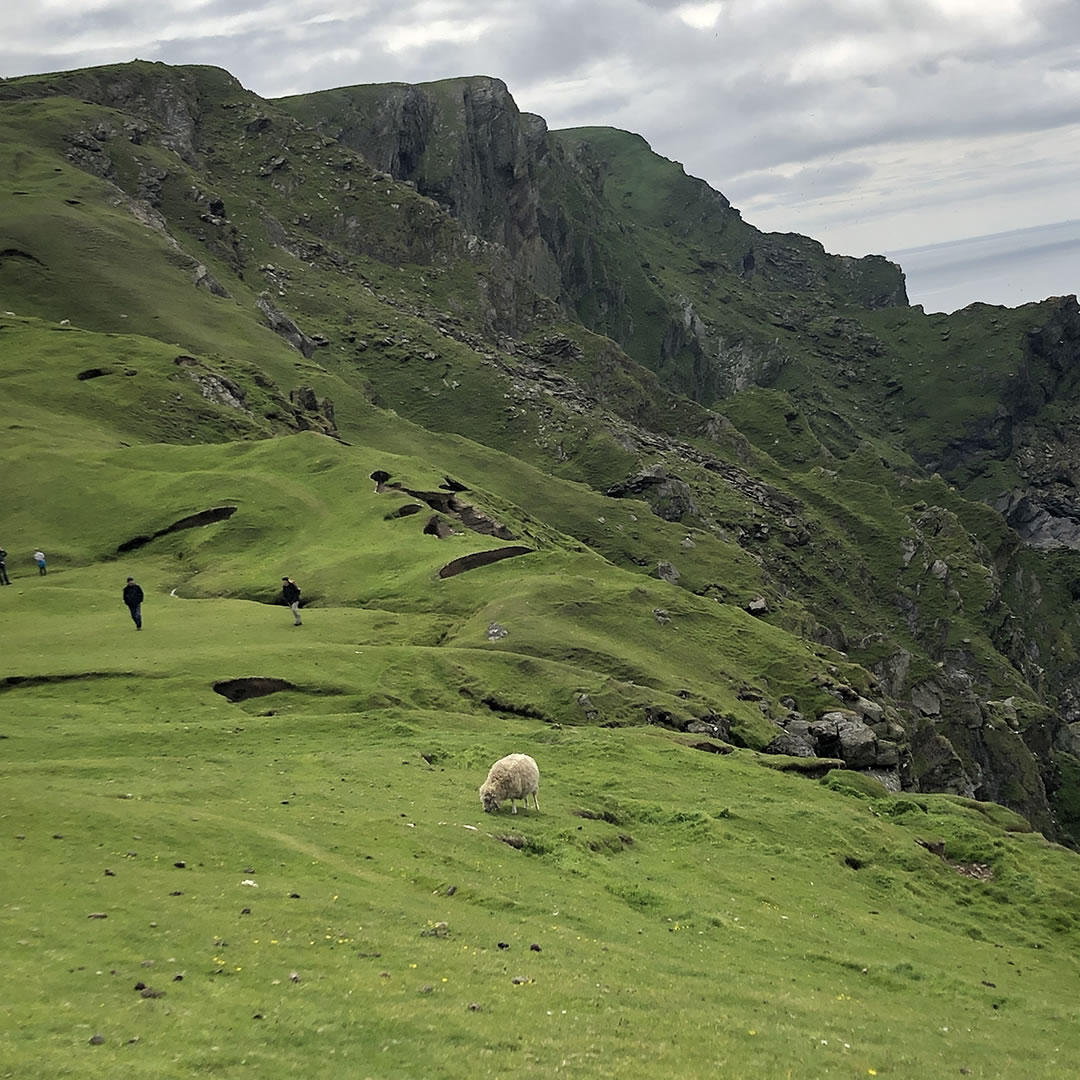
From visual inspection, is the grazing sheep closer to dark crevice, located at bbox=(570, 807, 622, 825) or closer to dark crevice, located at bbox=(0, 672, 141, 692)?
dark crevice, located at bbox=(570, 807, 622, 825)

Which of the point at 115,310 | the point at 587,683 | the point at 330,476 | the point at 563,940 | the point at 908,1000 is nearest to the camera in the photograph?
the point at 563,940

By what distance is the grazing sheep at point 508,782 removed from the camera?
32.8 metres

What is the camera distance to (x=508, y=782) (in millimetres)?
32844

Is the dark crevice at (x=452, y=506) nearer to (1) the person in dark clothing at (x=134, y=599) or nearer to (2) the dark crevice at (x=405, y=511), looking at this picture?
(2) the dark crevice at (x=405, y=511)

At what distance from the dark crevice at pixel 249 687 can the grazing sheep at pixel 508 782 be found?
14387 mm

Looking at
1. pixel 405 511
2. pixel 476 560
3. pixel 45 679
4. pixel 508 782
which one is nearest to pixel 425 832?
pixel 508 782

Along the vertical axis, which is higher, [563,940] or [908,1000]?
[563,940]

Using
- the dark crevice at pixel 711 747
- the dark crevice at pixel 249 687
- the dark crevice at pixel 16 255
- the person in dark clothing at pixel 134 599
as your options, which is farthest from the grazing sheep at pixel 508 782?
the dark crevice at pixel 16 255

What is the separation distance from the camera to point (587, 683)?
5244 cm

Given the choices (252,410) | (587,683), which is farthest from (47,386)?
(587,683)

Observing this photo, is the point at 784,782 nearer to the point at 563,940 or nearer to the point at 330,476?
the point at 563,940

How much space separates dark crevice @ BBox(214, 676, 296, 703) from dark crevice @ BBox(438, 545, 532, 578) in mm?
20265

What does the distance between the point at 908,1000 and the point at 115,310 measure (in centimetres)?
13687

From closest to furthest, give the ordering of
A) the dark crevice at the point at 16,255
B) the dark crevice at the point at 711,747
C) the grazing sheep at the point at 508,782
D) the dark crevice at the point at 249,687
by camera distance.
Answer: the grazing sheep at the point at 508,782 → the dark crevice at the point at 249,687 → the dark crevice at the point at 711,747 → the dark crevice at the point at 16,255
